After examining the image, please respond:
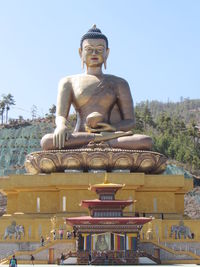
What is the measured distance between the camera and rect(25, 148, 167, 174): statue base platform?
62.1 feet

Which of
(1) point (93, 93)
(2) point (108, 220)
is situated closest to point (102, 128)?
(1) point (93, 93)

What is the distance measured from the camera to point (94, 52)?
2141 centimetres

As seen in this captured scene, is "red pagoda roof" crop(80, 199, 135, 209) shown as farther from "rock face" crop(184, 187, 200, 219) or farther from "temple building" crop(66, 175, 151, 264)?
"rock face" crop(184, 187, 200, 219)

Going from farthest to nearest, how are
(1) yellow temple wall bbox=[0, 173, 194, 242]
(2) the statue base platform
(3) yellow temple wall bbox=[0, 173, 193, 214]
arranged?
1. (2) the statue base platform
2. (3) yellow temple wall bbox=[0, 173, 193, 214]
3. (1) yellow temple wall bbox=[0, 173, 194, 242]

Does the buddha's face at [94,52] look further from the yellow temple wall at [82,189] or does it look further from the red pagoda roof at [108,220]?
the red pagoda roof at [108,220]

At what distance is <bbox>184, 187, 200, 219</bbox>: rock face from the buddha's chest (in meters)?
17.0

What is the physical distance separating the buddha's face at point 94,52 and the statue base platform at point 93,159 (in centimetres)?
397

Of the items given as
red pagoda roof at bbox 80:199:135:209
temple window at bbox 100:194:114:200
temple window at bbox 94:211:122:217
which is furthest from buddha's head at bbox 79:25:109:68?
temple window at bbox 94:211:122:217

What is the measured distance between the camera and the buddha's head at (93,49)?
70.2ft

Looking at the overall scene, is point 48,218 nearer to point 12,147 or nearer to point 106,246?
point 106,246

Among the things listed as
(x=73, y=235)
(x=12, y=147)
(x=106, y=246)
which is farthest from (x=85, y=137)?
(x=12, y=147)

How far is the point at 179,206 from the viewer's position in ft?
67.4

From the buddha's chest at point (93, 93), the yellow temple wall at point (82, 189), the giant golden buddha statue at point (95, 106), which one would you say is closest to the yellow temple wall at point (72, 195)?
the yellow temple wall at point (82, 189)

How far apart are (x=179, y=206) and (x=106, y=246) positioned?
6484 millimetres
